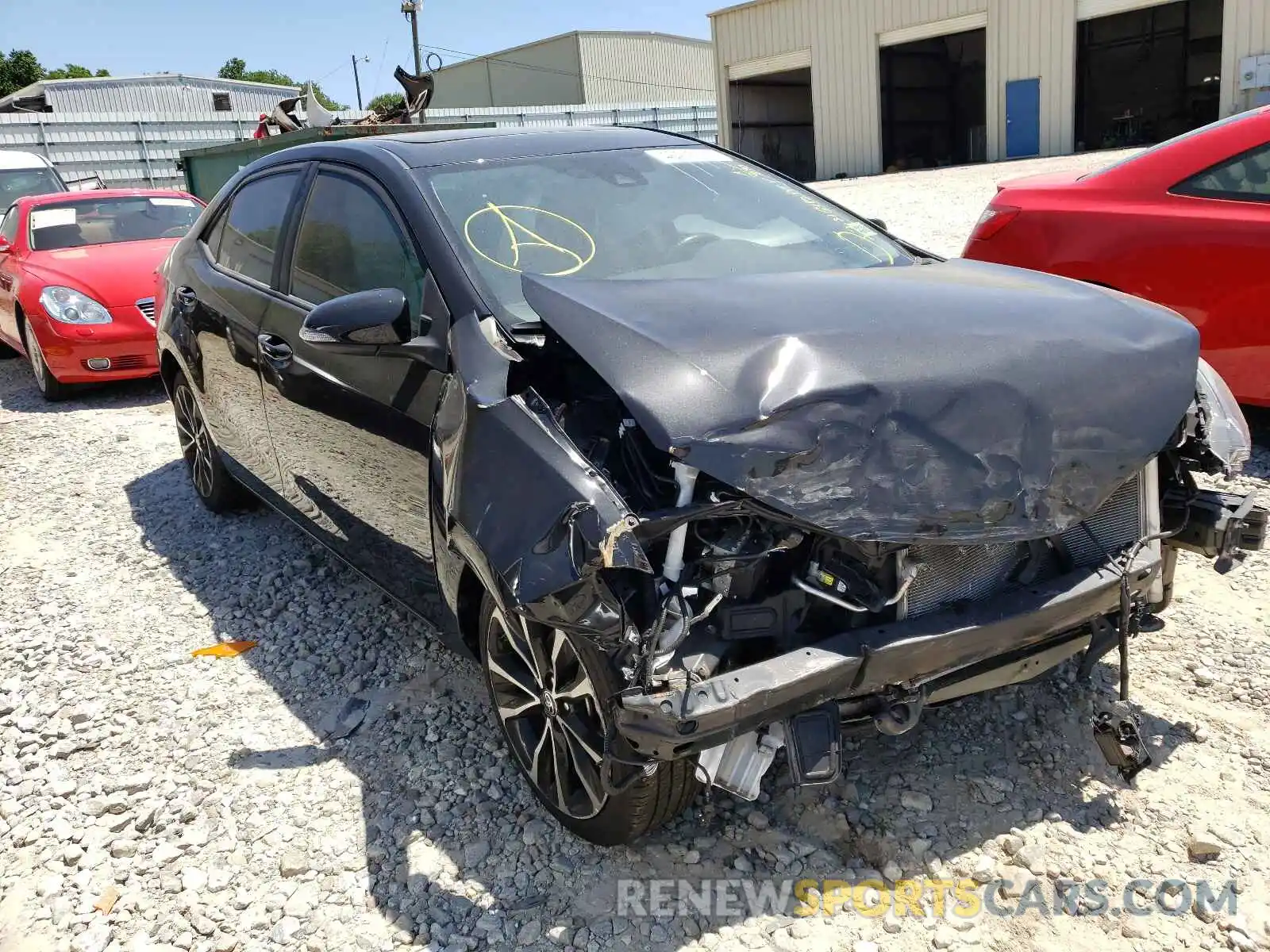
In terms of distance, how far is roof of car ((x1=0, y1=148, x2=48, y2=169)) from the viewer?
12.5 m

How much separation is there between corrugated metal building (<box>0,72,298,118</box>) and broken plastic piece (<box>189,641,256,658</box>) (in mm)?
34125

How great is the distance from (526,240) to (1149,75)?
26.6 metres

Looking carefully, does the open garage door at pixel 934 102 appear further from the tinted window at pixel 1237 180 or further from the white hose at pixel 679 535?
the white hose at pixel 679 535

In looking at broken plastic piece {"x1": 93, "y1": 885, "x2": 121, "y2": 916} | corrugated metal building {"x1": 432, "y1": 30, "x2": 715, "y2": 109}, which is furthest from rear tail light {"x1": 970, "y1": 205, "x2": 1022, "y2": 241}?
corrugated metal building {"x1": 432, "y1": 30, "x2": 715, "y2": 109}

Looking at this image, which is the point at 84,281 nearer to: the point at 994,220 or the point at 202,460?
the point at 202,460

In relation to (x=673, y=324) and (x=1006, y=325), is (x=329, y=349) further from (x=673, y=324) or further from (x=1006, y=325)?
(x=1006, y=325)

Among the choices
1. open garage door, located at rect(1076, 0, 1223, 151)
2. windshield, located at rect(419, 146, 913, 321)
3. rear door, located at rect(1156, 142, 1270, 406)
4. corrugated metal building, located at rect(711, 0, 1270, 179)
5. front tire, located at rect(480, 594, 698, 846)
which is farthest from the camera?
open garage door, located at rect(1076, 0, 1223, 151)

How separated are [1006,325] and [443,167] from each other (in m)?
1.83

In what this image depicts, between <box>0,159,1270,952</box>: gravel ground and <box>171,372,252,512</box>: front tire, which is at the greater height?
<box>171,372,252,512</box>: front tire

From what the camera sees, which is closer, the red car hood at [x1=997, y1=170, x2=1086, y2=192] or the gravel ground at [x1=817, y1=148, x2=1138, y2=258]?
the red car hood at [x1=997, y1=170, x2=1086, y2=192]

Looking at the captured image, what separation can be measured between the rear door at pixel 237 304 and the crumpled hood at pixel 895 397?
1.81 meters

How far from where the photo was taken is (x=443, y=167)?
3.31 m

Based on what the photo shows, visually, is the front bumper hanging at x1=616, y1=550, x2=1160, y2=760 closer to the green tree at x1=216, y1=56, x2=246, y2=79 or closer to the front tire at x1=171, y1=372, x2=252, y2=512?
the front tire at x1=171, y1=372, x2=252, y2=512

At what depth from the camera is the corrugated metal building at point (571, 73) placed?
39875mm
